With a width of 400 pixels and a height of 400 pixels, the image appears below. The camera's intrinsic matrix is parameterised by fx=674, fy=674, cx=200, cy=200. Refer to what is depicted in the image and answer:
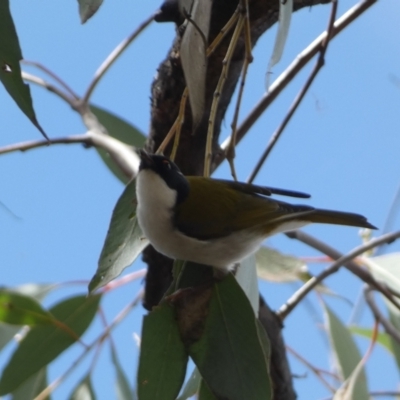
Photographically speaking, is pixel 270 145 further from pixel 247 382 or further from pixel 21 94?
pixel 21 94

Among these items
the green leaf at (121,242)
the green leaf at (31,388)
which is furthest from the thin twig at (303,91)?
the green leaf at (31,388)

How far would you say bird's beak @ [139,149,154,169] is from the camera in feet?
4.71

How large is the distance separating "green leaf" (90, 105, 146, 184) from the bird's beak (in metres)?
0.66

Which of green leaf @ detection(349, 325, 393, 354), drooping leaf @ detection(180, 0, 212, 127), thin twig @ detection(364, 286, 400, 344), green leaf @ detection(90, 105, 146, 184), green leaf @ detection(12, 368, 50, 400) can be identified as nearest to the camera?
drooping leaf @ detection(180, 0, 212, 127)

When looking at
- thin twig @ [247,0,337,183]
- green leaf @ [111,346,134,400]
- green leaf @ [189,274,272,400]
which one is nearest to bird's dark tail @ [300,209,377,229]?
thin twig @ [247,0,337,183]

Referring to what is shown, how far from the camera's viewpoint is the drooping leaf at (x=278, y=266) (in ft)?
6.08

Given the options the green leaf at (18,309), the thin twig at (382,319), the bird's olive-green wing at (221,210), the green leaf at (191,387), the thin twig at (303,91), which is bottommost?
the green leaf at (191,387)

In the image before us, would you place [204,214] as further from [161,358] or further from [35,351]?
[35,351]

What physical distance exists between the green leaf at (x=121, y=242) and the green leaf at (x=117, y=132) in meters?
0.64

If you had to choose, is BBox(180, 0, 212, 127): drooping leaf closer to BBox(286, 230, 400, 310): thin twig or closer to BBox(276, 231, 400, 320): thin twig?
BBox(276, 231, 400, 320): thin twig

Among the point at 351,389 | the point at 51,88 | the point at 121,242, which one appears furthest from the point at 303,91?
the point at 51,88

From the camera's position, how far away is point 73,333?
1669mm

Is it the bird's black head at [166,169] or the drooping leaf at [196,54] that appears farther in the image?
the bird's black head at [166,169]

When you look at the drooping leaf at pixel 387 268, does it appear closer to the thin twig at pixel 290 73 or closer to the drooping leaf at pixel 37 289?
the thin twig at pixel 290 73
